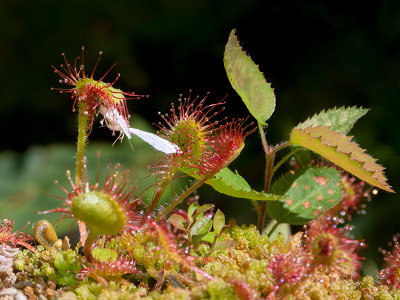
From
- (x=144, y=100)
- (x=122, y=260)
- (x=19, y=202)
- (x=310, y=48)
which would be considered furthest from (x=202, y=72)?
(x=122, y=260)

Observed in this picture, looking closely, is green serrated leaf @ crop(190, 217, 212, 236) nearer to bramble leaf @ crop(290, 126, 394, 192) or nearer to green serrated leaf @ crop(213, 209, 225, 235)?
green serrated leaf @ crop(213, 209, 225, 235)

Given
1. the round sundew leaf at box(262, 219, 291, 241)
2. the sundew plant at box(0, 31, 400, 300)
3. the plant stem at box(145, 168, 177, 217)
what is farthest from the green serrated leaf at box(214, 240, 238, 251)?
the round sundew leaf at box(262, 219, 291, 241)

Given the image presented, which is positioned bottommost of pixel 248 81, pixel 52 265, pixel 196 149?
pixel 52 265

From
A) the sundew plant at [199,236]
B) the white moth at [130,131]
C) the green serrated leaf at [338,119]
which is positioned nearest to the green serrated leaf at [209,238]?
the sundew plant at [199,236]

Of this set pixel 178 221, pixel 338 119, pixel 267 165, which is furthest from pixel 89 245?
pixel 338 119

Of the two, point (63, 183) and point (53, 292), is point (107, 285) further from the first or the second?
point (63, 183)

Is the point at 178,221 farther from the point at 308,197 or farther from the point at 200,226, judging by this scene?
the point at 308,197
